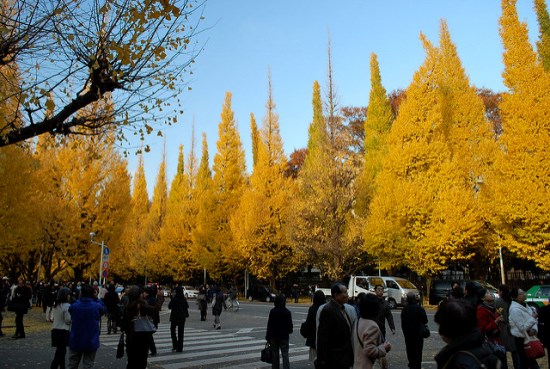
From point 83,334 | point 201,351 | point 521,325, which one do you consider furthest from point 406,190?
point 83,334

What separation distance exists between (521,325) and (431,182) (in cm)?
2085

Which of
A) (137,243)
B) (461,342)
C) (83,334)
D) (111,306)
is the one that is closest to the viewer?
(461,342)

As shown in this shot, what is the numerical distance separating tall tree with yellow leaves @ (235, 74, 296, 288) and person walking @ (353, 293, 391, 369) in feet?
92.2

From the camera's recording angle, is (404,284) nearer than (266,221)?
Yes

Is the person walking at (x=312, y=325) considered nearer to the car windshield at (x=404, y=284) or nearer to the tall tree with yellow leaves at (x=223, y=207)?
the car windshield at (x=404, y=284)

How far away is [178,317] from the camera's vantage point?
10578mm

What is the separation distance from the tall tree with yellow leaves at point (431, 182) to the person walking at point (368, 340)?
21.8 m

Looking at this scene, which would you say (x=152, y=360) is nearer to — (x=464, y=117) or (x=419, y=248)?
(x=419, y=248)

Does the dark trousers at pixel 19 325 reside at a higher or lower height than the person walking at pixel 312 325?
lower

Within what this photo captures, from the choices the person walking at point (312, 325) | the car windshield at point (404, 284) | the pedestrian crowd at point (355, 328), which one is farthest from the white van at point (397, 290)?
the person walking at point (312, 325)

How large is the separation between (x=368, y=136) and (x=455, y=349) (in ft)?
112

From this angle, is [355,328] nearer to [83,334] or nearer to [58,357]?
[83,334]

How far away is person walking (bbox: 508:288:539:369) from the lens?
21.3ft

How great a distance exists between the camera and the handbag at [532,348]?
249 inches
